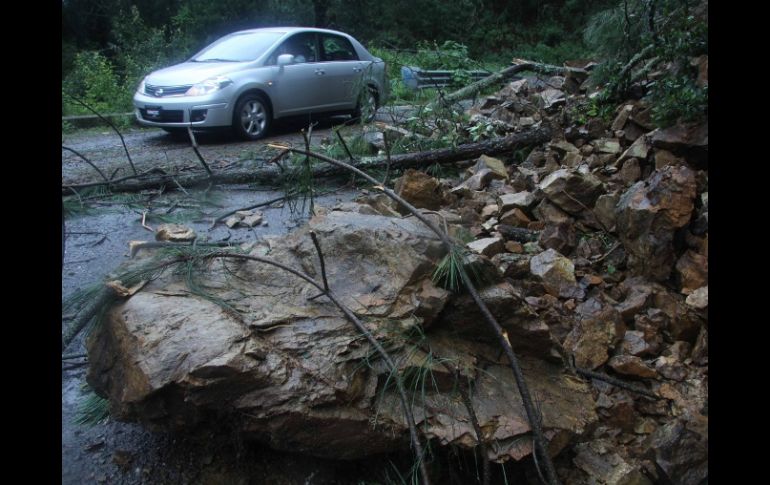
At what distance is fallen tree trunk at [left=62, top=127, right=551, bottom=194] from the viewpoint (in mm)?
5570

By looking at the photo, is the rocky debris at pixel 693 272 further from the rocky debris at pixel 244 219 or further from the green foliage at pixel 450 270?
the rocky debris at pixel 244 219

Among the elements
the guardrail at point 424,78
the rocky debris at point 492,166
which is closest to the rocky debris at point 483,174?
the rocky debris at point 492,166

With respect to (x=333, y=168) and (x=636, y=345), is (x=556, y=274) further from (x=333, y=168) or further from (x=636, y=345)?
(x=333, y=168)

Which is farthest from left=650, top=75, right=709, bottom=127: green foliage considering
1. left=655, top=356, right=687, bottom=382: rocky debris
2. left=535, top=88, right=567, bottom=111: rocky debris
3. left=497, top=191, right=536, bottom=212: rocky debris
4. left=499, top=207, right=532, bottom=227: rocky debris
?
left=535, top=88, right=567, bottom=111: rocky debris

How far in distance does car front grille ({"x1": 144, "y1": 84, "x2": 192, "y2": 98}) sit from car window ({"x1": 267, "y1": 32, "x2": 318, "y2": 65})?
4.56 feet

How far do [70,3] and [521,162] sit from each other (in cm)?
1064

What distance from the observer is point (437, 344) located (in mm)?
2793

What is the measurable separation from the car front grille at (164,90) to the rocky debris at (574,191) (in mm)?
5089

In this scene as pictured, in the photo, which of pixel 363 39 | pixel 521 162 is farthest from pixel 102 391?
pixel 363 39

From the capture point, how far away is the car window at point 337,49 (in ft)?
31.1

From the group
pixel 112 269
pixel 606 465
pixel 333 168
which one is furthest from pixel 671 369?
pixel 333 168

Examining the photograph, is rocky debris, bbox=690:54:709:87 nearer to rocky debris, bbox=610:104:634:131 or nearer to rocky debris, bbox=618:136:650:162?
rocky debris, bbox=618:136:650:162

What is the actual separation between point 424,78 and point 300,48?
2.21m
